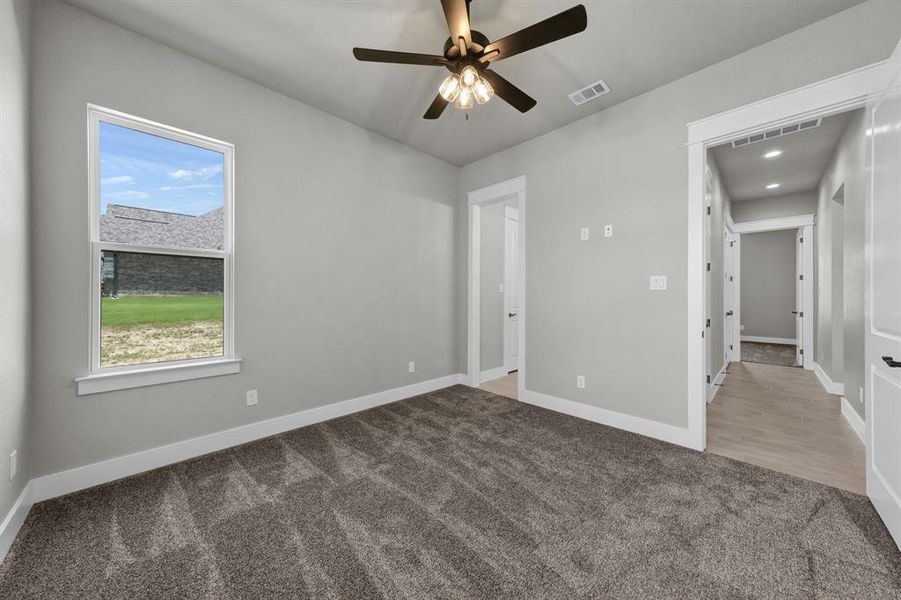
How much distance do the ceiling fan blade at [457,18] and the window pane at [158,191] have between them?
2.06 metres

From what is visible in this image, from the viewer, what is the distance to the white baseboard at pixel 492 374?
4.64 metres

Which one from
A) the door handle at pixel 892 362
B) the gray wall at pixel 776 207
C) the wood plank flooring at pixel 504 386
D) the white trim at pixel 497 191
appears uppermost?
the gray wall at pixel 776 207

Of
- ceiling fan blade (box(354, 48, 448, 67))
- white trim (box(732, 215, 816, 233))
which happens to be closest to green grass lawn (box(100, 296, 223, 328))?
ceiling fan blade (box(354, 48, 448, 67))

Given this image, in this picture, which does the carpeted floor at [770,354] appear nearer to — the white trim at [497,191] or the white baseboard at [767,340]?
the white baseboard at [767,340]

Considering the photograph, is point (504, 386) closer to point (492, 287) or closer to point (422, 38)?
point (492, 287)

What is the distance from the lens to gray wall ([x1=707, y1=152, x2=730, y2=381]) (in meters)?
3.98

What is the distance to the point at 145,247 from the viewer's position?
232cm

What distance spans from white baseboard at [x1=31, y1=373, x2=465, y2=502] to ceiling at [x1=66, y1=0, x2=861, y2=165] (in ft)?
9.24

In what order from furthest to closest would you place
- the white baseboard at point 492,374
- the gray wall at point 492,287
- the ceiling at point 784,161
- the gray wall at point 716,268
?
the gray wall at point 492,287
the white baseboard at point 492,374
the gray wall at point 716,268
the ceiling at point 784,161

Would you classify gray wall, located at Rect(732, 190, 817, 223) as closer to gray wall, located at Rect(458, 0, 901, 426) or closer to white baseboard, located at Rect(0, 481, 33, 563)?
gray wall, located at Rect(458, 0, 901, 426)

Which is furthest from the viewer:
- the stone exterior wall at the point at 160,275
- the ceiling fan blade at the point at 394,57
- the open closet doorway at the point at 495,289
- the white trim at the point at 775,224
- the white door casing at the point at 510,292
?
the white trim at the point at 775,224

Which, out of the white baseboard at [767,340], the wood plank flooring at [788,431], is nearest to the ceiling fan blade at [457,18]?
the wood plank flooring at [788,431]

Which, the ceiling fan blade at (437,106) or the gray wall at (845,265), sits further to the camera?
the gray wall at (845,265)

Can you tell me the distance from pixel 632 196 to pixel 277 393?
356 cm
